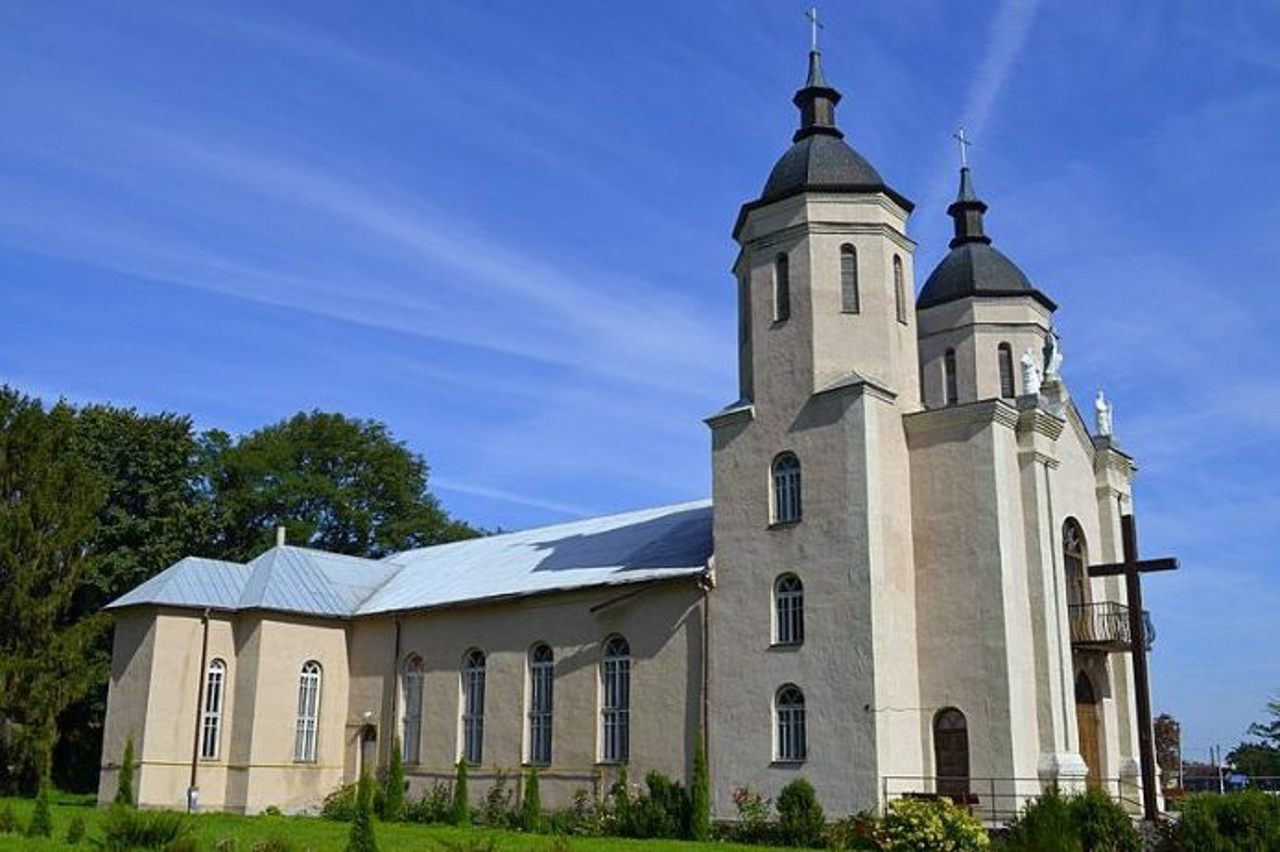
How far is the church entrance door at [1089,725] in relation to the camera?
27.1m

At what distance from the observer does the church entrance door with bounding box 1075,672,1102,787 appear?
27094 millimetres

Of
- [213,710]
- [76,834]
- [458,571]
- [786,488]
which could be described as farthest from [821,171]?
[213,710]

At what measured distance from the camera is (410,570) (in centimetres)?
3794

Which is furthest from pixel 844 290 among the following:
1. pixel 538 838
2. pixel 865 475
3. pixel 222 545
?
pixel 222 545

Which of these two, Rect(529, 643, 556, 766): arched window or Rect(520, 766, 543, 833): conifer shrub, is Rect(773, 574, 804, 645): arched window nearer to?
Rect(520, 766, 543, 833): conifer shrub

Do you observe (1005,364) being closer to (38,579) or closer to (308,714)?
(308,714)

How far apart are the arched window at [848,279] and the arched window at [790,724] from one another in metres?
7.95

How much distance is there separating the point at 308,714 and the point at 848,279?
1872cm

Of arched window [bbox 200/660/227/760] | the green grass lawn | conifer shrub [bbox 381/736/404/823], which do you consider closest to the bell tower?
the green grass lawn

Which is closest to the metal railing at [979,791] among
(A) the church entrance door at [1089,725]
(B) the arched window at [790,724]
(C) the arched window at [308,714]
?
(B) the arched window at [790,724]

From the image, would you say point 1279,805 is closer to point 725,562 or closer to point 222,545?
point 725,562

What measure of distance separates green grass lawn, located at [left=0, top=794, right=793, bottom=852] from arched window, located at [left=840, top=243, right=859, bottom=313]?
437 inches

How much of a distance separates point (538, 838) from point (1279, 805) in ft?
40.7

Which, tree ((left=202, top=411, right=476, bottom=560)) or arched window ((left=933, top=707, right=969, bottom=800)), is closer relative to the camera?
arched window ((left=933, top=707, right=969, bottom=800))
